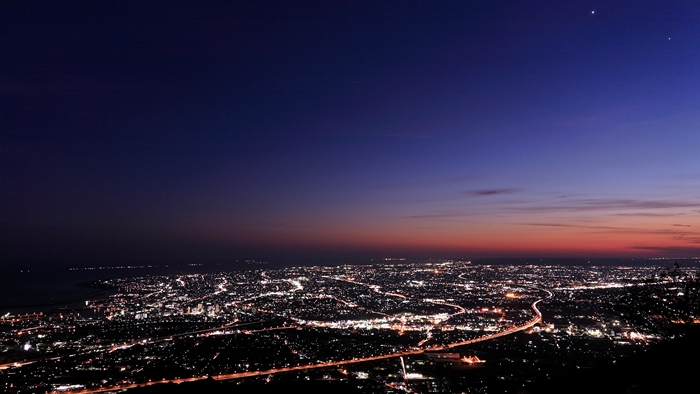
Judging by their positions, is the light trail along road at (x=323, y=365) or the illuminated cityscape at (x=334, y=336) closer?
the light trail along road at (x=323, y=365)

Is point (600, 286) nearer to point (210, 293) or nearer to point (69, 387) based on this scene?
point (210, 293)

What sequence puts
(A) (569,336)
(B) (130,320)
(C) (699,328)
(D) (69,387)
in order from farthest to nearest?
(B) (130,320) < (A) (569,336) < (D) (69,387) < (C) (699,328)

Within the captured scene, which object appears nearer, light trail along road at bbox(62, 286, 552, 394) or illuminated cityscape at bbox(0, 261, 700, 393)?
light trail along road at bbox(62, 286, 552, 394)

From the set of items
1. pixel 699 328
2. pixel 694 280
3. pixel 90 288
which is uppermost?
pixel 694 280

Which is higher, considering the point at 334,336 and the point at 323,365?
the point at 323,365

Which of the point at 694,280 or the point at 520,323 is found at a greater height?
the point at 694,280

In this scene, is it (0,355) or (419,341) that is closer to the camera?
(0,355)

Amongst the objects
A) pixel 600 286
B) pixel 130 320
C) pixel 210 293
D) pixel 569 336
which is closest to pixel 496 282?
pixel 600 286

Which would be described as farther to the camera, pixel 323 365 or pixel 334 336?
pixel 334 336
